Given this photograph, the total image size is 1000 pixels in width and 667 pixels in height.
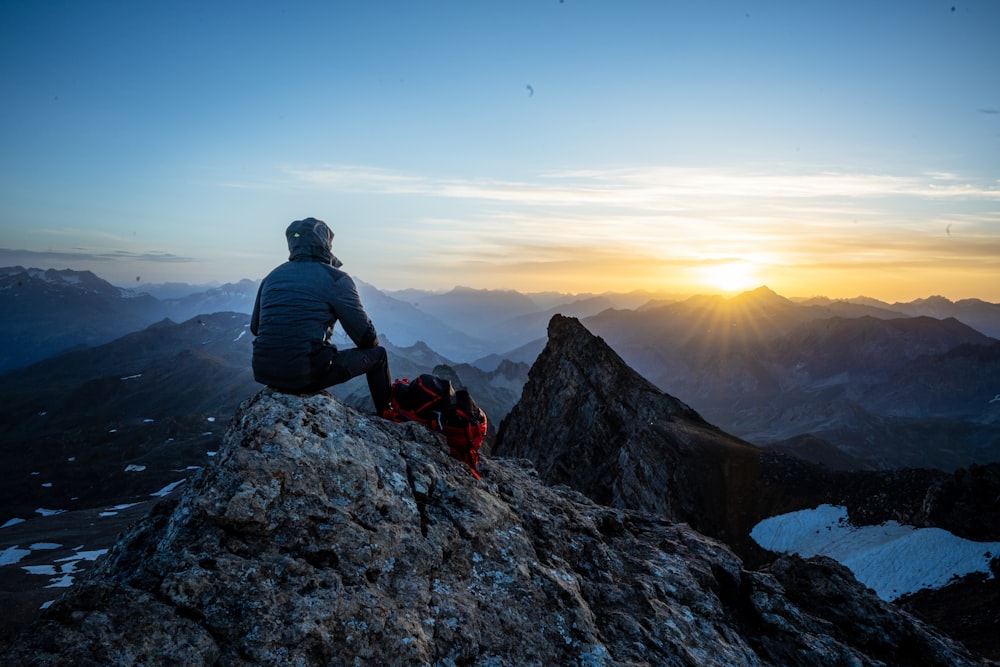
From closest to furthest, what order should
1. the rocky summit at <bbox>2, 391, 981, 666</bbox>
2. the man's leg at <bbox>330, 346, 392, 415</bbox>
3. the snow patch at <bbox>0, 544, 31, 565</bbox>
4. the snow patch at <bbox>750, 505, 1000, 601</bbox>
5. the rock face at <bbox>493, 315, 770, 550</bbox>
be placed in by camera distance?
1. the rocky summit at <bbox>2, 391, 981, 666</bbox>
2. the man's leg at <bbox>330, 346, 392, 415</bbox>
3. the snow patch at <bbox>750, 505, 1000, 601</bbox>
4. the rock face at <bbox>493, 315, 770, 550</bbox>
5. the snow patch at <bbox>0, 544, 31, 565</bbox>

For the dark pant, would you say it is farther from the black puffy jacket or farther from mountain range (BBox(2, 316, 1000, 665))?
mountain range (BBox(2, 316, 1000, 665))

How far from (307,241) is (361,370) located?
271 centimetres

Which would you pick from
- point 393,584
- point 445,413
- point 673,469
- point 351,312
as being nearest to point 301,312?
point 351,312

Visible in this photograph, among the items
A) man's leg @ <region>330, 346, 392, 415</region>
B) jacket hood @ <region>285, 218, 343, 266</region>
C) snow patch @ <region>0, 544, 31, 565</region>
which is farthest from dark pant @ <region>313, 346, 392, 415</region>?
snow patch @ <region>0, 544, 31, 565</region>

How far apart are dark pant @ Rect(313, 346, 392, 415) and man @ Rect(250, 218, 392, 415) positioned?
0.06 ft

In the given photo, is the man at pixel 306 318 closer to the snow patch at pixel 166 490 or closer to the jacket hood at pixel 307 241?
the jacket hood at pixel 307 241

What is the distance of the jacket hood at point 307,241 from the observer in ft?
33.3

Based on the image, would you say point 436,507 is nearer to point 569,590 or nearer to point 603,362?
point 569,590

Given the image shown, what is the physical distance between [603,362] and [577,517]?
6602cm

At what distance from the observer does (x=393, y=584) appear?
319 inches

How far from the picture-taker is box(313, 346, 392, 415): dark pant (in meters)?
9.88

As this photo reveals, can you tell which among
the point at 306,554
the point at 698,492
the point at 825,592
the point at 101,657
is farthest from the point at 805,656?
the point at 698,492

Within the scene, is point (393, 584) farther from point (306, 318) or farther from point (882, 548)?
point (882, 548)

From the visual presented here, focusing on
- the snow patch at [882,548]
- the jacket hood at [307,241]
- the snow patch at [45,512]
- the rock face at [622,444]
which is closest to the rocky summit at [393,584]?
the jacket hood at [307,241]
